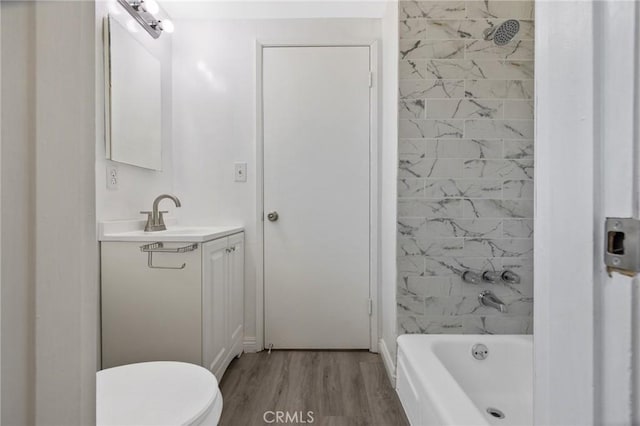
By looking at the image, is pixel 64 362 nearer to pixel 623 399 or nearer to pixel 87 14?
pixel 87 14

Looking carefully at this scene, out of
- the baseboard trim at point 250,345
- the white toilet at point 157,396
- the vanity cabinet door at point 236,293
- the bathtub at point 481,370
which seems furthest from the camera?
the baseboard trim at point 250,345

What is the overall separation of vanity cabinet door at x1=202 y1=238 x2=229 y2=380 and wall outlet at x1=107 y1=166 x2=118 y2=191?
0.59 m

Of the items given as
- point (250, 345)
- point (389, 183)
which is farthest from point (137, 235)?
point (389, 183)

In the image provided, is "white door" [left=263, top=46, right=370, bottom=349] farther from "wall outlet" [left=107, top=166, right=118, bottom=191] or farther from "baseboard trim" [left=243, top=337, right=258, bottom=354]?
"wall outlet" [left=107, top=166, right=118, bottom=191]

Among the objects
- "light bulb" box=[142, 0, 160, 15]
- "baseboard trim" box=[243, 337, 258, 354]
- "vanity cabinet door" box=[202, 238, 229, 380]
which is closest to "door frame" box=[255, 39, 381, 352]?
"baseboard trim" box=[243, 337, 258, 354]

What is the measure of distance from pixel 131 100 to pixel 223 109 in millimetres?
593

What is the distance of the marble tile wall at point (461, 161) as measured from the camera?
158 centimetres

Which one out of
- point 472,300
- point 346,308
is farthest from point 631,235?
point 346,308

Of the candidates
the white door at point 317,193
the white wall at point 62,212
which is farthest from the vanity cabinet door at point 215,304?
the white wall at point 62,212

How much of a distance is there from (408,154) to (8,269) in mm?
1547

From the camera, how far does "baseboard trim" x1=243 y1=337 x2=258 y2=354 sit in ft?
6.83

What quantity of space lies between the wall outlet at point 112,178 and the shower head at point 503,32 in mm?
1993

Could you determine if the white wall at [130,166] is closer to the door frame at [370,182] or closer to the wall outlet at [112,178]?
the wall outlet at [112,178]

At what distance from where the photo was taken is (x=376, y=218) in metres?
2.09
